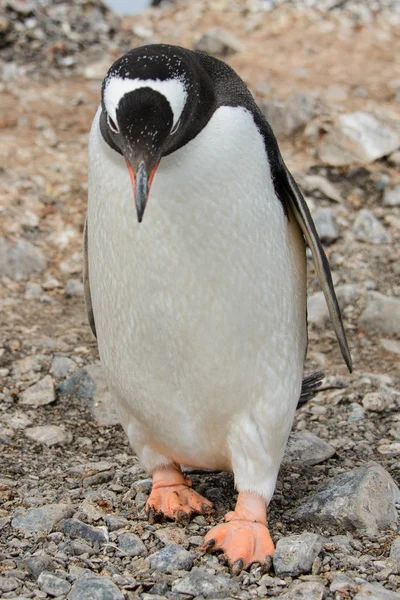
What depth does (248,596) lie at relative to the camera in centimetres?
209

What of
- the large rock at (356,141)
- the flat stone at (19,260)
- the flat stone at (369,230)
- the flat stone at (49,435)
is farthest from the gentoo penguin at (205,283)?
the large rock at (356,141)

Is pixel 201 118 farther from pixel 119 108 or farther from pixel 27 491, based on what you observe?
pixel 27 491

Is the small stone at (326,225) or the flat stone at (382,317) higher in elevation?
the small stone at (326,225)

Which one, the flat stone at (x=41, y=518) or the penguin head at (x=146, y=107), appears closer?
the penguin head at (x=146, y=107)

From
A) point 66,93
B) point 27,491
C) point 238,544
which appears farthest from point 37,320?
point 66,93

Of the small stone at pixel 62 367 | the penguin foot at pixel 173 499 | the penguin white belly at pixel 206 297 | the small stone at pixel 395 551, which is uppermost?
the penguin white belly at pixel 206 297

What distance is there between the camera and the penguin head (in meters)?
1.99

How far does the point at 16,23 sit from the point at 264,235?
537cm

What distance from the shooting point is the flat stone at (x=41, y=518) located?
239 cm

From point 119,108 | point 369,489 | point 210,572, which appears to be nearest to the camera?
point 119,108

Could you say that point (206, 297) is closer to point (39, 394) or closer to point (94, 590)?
point (94, 590)

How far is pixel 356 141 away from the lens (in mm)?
5379

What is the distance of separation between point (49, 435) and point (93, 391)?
0.35 metres

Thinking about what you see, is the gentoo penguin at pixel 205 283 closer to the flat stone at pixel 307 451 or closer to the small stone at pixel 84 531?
the small stone at pixel 84 531
